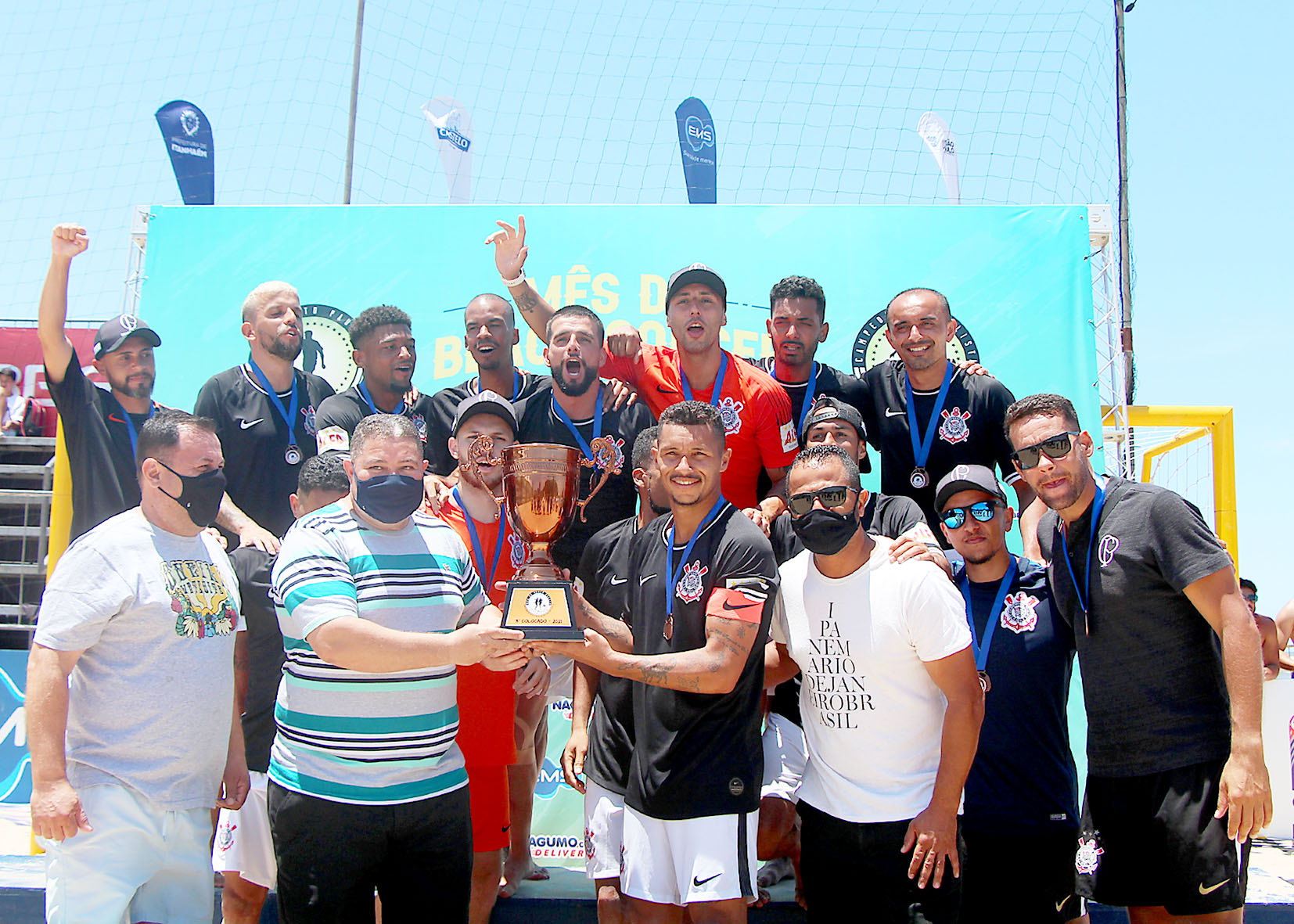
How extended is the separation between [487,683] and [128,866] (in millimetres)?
1289

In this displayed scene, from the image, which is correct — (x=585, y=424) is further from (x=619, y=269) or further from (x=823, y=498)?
(x=619, y=269)

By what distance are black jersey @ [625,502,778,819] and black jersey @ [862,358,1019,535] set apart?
1495 mm

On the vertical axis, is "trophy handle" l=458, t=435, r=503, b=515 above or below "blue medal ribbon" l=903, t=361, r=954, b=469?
below

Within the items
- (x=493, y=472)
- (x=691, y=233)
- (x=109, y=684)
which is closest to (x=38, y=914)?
(x=109, y=684)

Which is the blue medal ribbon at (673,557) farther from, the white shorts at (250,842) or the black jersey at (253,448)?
the black jersey at (253,448)

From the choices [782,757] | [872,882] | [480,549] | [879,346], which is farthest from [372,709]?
[879,346]

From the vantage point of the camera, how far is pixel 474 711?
3412mm

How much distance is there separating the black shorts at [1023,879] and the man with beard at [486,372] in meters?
2.79

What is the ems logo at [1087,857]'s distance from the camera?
124 inches

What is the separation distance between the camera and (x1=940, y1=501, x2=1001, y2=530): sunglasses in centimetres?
343

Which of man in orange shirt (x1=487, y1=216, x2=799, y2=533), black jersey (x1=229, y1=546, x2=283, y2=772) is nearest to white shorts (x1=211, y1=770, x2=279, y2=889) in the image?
black jersey (x1=229, y1=546, x2=283, y2=772)

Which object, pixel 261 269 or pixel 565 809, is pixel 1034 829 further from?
pixel 261 269

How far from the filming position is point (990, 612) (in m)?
3.37

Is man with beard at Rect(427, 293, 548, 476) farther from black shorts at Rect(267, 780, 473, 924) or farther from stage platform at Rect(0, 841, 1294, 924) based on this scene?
stage platform at Rect(0, 841, 1294, 924)
